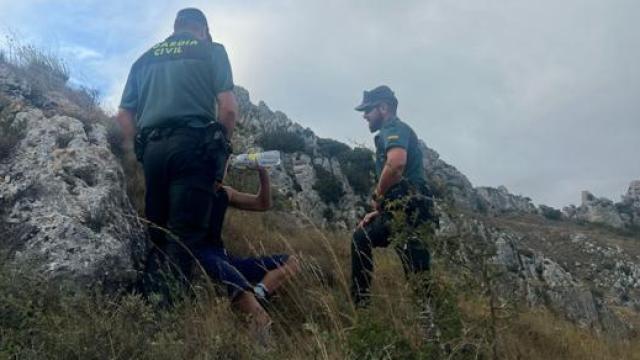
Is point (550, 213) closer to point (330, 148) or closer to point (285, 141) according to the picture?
point (330, 148)

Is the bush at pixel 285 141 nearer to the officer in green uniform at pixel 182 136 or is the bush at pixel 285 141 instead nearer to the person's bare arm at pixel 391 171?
the person's bare arm at pixel 391 171

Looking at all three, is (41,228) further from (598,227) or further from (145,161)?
(598,227)

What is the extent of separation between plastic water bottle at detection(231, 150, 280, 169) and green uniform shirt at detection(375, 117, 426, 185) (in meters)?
0.98

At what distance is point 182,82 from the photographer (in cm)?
411

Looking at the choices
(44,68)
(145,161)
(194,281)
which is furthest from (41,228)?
(44,68)

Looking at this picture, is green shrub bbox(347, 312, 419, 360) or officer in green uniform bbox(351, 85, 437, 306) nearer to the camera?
green shrub bbox(347, 312, 419, 360)

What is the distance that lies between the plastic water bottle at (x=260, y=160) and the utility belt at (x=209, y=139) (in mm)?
242

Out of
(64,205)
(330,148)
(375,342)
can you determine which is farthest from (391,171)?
(330,148)

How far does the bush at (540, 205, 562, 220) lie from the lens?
68.7 m

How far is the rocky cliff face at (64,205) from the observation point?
11.7 feet

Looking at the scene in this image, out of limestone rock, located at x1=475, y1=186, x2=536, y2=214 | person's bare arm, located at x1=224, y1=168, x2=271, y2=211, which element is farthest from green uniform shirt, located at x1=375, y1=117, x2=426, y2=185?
limestone rock, located at x1=475, y1=186, x2=536, y2=214

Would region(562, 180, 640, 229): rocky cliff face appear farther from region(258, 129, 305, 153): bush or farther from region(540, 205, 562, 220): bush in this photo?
region(258, 129, 305, 153): bush

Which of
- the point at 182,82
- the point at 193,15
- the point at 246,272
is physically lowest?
the point at 246,272

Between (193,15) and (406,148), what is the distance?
1.81 m
